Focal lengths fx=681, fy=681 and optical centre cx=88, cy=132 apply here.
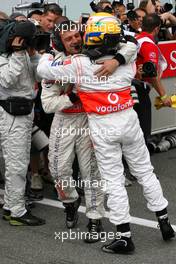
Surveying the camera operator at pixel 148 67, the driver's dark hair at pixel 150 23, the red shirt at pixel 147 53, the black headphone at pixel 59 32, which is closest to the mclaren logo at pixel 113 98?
the black headphone at pixel 59 32

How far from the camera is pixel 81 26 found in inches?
223

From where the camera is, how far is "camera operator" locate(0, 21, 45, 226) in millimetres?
5672

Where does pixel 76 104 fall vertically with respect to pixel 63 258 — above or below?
above

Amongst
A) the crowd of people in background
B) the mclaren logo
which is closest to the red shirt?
the crowd of people in background

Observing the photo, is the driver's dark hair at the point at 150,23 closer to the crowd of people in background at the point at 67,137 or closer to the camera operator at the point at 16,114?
the crowd of people in background at the point at 67,137

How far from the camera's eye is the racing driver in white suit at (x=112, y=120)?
16.7 ft

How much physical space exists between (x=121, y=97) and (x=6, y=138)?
1.25 meters

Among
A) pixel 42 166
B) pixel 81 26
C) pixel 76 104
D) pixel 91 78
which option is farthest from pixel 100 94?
pixel 42 166

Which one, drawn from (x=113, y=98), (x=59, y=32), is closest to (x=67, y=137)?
(x=113, y=98)

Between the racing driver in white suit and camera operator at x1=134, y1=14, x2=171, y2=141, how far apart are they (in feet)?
4.70

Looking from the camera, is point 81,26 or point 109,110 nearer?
point 109,110

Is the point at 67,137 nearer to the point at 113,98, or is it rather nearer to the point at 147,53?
the point at 113,98

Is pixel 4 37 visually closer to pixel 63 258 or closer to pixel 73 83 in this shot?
pixel 73 83

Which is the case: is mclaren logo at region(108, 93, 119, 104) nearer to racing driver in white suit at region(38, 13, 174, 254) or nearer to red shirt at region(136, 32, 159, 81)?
racing driver in white suit at region(38, 13, 174, 254)
